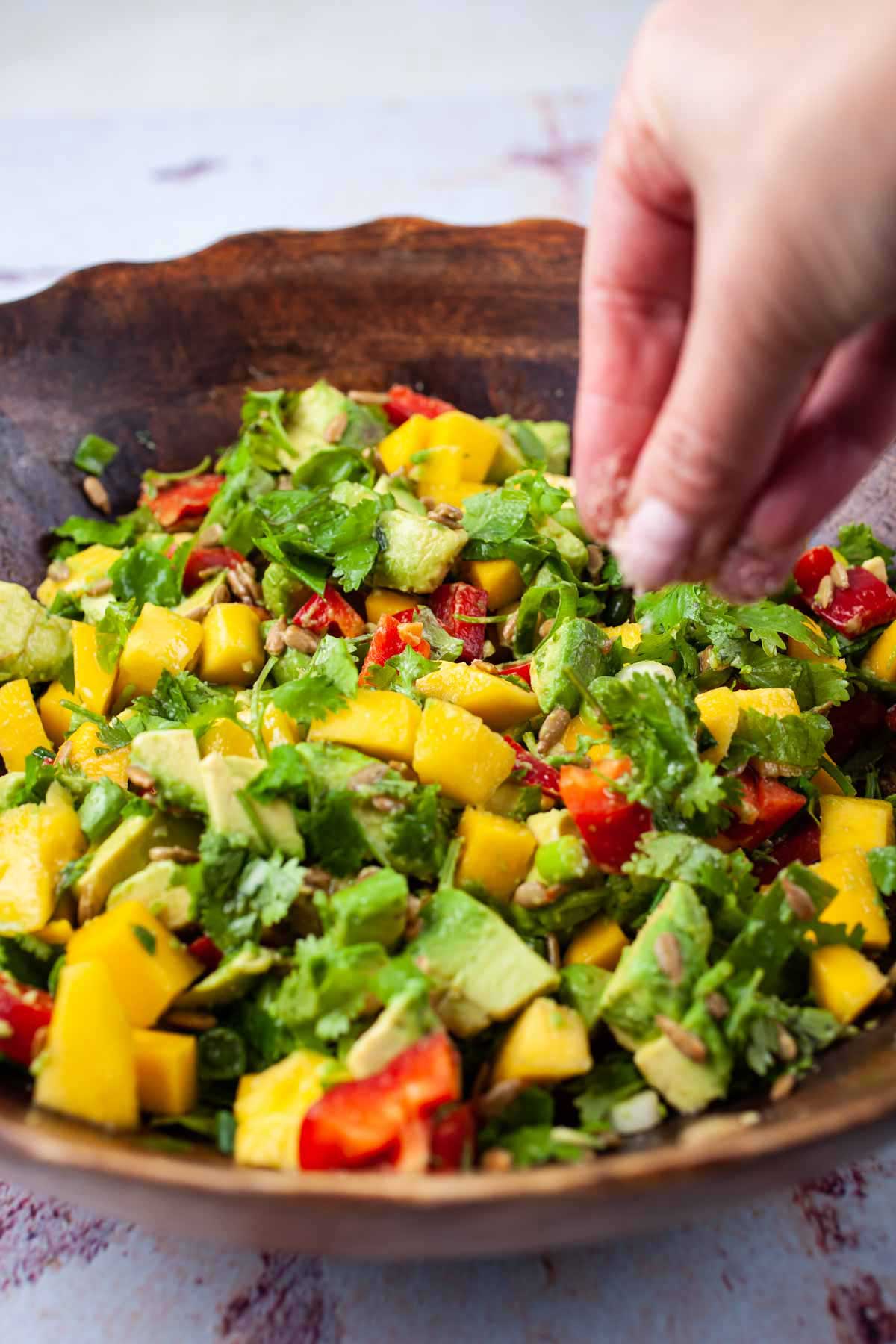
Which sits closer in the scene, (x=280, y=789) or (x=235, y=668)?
(x=280, y=789)

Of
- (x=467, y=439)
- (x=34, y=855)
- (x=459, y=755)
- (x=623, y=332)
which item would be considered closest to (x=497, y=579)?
(x=467, y=439)

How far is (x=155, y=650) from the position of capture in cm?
288

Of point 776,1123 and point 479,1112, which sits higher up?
point 776,1123

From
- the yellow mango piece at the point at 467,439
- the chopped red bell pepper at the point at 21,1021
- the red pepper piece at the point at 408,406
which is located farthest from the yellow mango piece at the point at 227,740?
the red pepper piece at the point at 408,406

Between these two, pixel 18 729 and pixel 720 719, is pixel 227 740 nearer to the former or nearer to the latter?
pixel 18 729

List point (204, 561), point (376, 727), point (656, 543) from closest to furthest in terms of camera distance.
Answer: point (656, 543), point (376, 727), point (204, 561)

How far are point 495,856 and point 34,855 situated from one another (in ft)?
3.17

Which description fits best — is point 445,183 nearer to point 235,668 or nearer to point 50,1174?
point 235,668

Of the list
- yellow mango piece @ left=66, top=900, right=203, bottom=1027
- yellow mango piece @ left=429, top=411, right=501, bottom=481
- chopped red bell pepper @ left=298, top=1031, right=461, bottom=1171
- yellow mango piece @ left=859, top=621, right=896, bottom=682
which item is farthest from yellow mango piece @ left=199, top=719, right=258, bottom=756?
yellow mango piece @ left=859, top=621, right=896, bottom=682

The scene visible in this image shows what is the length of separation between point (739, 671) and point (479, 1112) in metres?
1.30

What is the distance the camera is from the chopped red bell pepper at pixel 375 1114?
6.04 feet

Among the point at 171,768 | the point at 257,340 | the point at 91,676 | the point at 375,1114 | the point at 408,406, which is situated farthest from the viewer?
the point at 257,340

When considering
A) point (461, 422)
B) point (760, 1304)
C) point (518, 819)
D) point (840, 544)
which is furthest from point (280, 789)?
point (840, 544)

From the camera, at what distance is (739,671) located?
110 inches
